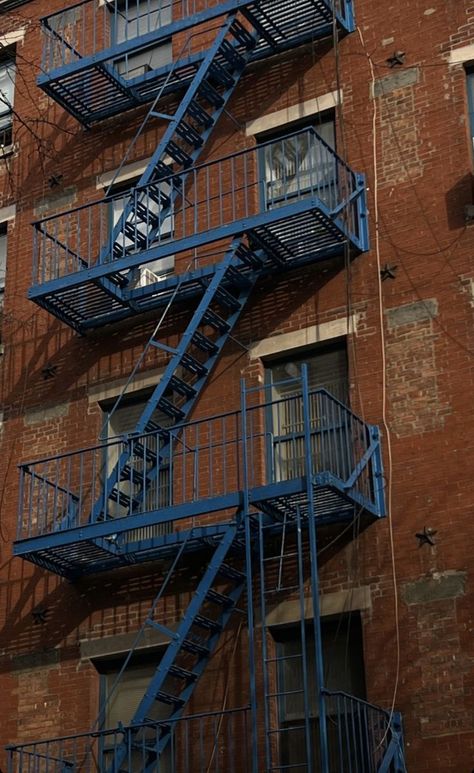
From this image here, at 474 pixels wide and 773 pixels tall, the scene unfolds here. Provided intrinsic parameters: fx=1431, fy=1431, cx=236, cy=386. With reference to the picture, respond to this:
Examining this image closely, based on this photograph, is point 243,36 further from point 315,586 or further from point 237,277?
point 315,586

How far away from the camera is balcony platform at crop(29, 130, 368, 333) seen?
1788 centimetres

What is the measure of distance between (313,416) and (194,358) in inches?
79.4

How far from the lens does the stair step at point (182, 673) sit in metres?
16.4

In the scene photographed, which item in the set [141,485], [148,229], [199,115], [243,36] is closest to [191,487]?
[141,485]

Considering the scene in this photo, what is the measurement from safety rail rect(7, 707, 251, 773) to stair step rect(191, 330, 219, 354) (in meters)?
4.76

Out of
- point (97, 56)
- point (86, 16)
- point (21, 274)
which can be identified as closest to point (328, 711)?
point (21, 274)

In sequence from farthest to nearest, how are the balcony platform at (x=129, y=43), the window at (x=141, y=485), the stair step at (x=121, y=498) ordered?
the balcony platform at (x=129, y=43) → the window at (x=141, y=485) → the stair step at (x=121, y=498)

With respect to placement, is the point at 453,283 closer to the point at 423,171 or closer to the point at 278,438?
the point at 423,171

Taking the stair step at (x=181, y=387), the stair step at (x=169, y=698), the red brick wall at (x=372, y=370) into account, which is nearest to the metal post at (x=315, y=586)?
the red brick wall at (x=372, y=370)

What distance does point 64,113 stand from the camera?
22.2 m

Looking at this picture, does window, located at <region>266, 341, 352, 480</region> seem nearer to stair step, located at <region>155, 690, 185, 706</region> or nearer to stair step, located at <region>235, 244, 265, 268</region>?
stair step, located at <region>235, 244, 265, 268</region>

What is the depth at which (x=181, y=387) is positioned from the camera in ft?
60.3

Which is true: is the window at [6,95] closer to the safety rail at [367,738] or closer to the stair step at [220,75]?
the stair step at [220,75]

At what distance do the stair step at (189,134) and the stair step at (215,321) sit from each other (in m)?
2.84
